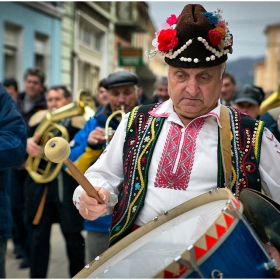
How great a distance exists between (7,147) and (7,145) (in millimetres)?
12

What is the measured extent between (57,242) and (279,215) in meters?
4.65

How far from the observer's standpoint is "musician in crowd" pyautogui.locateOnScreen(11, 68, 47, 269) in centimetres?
572

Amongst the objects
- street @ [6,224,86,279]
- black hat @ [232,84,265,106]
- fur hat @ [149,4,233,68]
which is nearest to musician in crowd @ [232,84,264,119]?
black hat @ [232,84,265,106]

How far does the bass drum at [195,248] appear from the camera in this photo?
1.60 m

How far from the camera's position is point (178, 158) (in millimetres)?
2314

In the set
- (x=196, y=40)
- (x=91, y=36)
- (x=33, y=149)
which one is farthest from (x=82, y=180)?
(x=91, y=36)

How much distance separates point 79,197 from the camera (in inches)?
89.2

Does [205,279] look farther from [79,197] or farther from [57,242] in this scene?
[57,242]

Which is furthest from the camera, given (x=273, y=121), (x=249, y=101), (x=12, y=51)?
(x=12, y=51)

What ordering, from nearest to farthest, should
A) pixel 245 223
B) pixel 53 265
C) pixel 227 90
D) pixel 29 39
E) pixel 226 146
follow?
pixel 245 223
pixel 226 146
pixel 53 265
pixel 227 90
pixel 29 39

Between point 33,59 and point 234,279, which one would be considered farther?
point 33,59

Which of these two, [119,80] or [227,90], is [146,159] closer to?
[119,80]

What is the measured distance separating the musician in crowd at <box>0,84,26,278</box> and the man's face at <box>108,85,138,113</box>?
1.02 m

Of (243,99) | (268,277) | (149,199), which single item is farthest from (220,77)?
(243,99)
